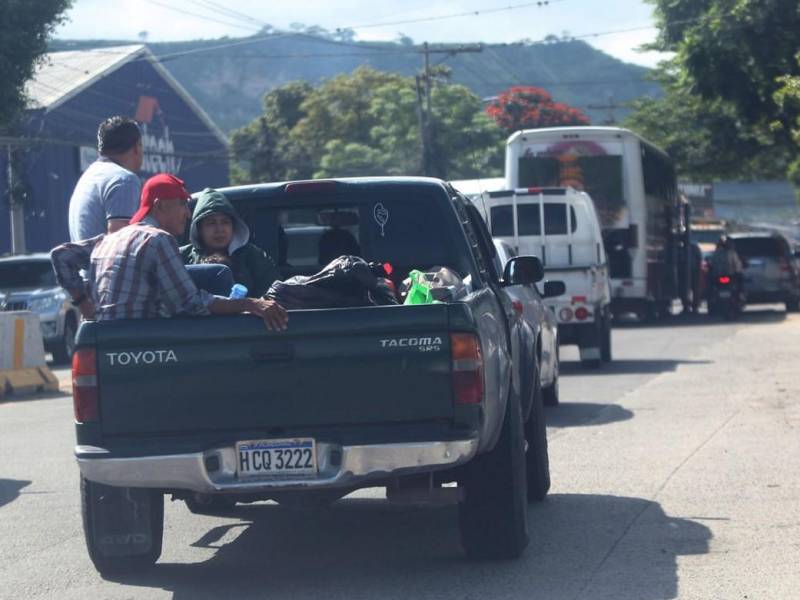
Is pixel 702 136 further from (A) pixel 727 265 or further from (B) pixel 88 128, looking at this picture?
(B) pixel 88 128

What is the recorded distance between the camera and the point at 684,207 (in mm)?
39344

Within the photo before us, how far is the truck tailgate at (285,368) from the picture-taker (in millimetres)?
6074

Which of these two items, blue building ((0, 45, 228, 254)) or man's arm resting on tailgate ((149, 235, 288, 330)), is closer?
man's arm resting on tailgate ((149, 235, 288, 330))

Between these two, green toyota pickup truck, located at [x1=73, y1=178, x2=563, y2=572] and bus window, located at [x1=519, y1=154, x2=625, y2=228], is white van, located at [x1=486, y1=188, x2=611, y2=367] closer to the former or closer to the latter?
bus window, located at [x1=519, y1=154, x2=625, y2=228]

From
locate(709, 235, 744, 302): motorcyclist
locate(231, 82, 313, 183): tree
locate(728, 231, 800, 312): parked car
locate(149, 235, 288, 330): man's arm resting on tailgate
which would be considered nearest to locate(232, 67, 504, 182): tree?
locate(231, 82, 313, 183): tree

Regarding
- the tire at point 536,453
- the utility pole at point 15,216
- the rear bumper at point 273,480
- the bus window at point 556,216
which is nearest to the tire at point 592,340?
the bus window at point 556,216

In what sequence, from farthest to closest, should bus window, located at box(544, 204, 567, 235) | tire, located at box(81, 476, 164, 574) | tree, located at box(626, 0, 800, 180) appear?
tree, located at box(626, 0, 800, 180) < bus window, located at box(544, 204, 567, 235) < tire, located at box(81, 476, 164, 574)

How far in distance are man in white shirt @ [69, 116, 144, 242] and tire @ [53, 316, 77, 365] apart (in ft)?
47.7

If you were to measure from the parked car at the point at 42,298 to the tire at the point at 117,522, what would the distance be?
15640mm

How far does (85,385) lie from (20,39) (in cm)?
2386

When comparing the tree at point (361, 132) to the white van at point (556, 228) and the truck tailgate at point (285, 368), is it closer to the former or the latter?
the white van at point (556, 228)

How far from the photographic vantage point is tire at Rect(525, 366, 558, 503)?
845cm

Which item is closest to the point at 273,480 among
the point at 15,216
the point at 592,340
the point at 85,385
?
the point at 85,385

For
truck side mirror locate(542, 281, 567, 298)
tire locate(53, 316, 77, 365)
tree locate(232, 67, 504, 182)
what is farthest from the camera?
tree locate(232, 67, 504, 182)
